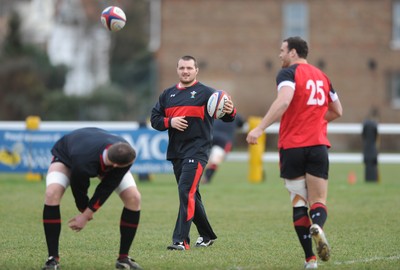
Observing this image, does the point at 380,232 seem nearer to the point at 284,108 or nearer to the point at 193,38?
the point at 284,108

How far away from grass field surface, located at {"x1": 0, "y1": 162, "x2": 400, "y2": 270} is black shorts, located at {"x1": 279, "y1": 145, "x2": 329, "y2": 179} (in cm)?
94

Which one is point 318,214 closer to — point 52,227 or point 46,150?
point 52,227

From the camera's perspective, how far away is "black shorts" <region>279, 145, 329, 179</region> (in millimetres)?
8008

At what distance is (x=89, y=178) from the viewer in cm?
763

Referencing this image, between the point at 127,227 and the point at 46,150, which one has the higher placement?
the point at 127,227

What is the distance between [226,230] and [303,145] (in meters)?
3.58

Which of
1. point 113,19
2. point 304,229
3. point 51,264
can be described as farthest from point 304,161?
point 113,19

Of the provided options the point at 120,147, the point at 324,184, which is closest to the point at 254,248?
the point at 324,184

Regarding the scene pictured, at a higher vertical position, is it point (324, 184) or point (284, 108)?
point (284, 108)

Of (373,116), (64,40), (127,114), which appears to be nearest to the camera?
(373,116)

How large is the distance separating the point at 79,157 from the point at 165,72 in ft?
108

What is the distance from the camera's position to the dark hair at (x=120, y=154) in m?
7.34

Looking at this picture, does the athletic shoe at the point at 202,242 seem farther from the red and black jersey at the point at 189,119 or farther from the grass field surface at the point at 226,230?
the red and black jersey at the point at 189,119

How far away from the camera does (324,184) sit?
26.5ft
